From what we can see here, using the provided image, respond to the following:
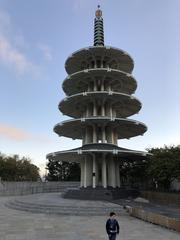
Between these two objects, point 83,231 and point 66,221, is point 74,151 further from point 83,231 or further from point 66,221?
point 83,231

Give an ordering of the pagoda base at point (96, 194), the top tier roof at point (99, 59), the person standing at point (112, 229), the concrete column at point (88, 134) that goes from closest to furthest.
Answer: the person standing at point (112, 229)
the pagoda base at point (96, 194)
the concrete column at point (88, 134)
the top tier roof at point (99, 59)

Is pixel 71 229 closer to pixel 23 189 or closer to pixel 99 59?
pixel 99 59

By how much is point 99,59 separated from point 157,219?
31.3 metres

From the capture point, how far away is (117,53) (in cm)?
4575

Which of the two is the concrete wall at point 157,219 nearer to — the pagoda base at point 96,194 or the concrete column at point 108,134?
the pagoda base at point 96,194

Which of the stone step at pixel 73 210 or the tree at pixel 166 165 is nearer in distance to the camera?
the stone step at pixel 73 210

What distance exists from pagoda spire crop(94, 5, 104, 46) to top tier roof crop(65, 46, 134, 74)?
3.75 metres

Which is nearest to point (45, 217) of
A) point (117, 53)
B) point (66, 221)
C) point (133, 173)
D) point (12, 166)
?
point (66, 221)

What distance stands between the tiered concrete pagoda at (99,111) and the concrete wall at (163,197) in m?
5.20

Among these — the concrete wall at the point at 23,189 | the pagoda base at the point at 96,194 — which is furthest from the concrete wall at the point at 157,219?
the concrete wall at the point at 23,189

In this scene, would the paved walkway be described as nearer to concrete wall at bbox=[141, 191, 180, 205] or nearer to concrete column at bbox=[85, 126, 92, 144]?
concrete wall at bbox=[141, 191, 180, 205]

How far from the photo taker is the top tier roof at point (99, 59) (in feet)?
147

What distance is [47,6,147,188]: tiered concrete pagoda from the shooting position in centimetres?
4034

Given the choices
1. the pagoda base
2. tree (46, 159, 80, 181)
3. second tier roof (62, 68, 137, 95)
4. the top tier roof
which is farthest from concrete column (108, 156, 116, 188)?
tree (46, 159, 80, 181)
